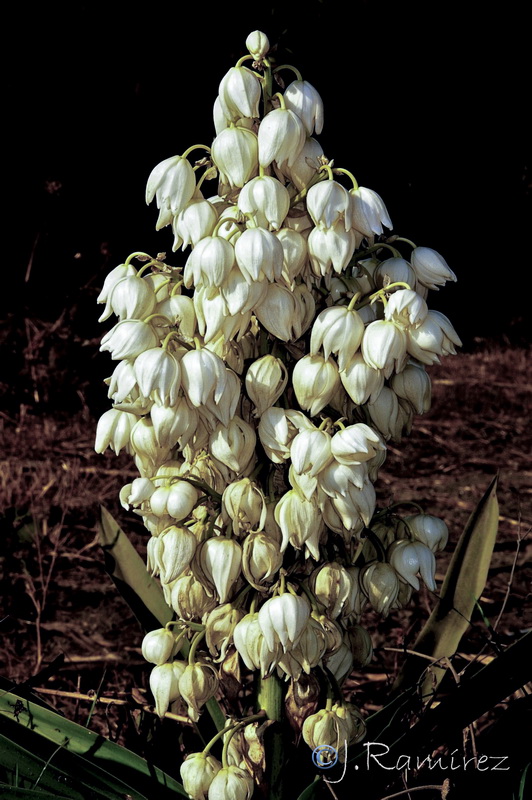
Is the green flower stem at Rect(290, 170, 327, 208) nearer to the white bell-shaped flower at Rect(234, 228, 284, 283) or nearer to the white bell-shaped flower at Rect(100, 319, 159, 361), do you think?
the white bell-shaped flower at Rect(234, 228, 284, 283)

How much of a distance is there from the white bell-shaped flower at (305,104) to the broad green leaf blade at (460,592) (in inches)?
22.8

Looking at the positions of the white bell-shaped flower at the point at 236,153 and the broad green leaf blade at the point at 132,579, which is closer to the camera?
the white bell-shaped flower at the point at 236,153

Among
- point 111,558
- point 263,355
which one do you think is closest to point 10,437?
point 111,558

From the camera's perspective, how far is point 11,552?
198 cm

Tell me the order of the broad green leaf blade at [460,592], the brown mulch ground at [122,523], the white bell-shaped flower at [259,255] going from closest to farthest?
the white bell-shaped flower at [259,255], the broad green leaf blade at [460,592], the brown mulch ground at [122,523]

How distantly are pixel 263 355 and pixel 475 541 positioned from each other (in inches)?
20.5

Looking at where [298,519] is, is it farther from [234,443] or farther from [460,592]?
[460,592]

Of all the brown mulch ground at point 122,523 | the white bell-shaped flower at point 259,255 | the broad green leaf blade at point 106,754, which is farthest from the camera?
the brown mulch ground at point 122,523

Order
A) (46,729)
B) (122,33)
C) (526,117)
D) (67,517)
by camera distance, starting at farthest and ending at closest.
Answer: (526,117), (122,33), (67,517), (46,729)

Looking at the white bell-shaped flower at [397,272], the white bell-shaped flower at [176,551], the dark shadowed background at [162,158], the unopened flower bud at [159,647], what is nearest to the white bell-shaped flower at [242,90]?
the white bell-shaped flower at [397,272]

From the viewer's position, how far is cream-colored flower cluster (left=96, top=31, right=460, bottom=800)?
0.83 meters

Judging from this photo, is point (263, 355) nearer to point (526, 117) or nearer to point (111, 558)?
point (111, 558)

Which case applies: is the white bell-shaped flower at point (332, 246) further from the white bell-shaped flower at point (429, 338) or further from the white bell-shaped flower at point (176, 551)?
the white bell-shaped flower at point (176, 551)

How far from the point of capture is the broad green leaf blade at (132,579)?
124 cm
